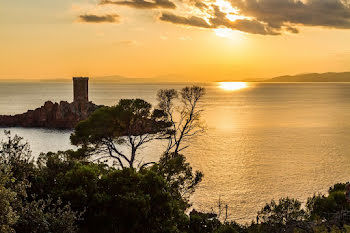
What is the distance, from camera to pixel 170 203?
706 inches

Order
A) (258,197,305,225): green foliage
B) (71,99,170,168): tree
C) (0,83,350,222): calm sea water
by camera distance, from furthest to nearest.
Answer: (0,83,350,222): calm sea water, (71,99,170,168): tree, (258,197,305,225): green foliage

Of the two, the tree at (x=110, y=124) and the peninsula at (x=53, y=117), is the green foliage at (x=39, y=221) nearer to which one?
the tree at (x=110, y=124)

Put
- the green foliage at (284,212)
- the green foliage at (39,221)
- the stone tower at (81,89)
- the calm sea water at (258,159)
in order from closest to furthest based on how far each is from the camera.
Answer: the green foliage at (39,221) < the green foliage at (284,212) < the calm sea water at (258,159) < the stone tower at (81,89)

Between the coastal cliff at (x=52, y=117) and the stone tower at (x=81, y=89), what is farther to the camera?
the stone tower at (x=81, y=89)

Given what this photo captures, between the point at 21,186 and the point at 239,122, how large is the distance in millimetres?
101931

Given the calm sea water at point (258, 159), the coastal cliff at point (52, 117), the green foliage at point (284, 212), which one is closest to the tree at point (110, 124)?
the green foliage at point (284, 212)

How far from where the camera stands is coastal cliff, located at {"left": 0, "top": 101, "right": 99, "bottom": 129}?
98.8 metres

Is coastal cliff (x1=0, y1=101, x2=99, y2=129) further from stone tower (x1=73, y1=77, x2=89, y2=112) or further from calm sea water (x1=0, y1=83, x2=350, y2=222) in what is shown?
stone tower (x1=73, y1=77, x2=89, y2=112)

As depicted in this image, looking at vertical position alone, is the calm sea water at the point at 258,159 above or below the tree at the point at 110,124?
below

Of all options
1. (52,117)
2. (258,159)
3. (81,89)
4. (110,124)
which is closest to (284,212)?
(110,124)

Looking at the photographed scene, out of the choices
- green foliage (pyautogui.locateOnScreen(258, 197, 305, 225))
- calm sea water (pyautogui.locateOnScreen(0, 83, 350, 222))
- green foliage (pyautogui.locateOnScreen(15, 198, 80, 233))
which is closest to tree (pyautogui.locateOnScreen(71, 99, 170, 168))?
green foliage (pyautogui.locateOnScreen(258, 197, 305, 225))

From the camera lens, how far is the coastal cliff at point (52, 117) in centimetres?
9875

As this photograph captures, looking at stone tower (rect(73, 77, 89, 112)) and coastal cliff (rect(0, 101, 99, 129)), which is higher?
stone tower (rect(73, 77, 89, 112))

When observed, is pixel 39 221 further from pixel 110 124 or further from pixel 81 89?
pixel 81 89
